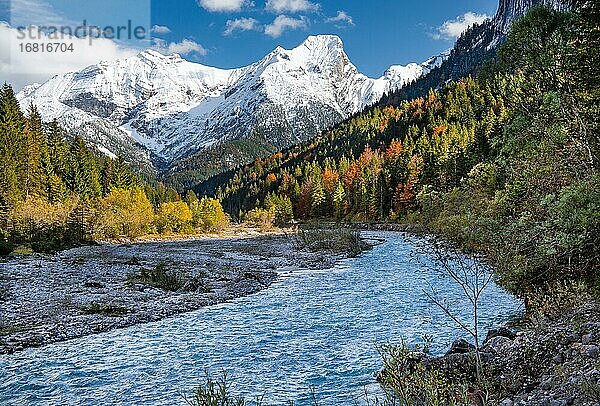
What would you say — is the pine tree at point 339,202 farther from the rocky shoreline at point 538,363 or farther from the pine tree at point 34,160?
the rocky shoreline at point 538,363

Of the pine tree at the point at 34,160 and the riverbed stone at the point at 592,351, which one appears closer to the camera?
the riverbed stone at the point at 592,351

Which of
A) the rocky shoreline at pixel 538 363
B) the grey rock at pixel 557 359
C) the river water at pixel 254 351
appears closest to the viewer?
the rocky shoreline at pixel 538 363

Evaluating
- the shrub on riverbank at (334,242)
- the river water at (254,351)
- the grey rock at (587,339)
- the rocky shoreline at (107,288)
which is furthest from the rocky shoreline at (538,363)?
the shrub on riverbank at (334,242)

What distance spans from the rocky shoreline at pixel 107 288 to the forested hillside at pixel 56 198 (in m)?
9.05

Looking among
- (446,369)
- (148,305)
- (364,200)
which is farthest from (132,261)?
(364,200)

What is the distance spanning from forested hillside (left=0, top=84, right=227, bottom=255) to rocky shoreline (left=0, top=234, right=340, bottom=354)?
9.05 m

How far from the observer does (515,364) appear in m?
11.6

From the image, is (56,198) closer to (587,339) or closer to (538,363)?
(538,363)

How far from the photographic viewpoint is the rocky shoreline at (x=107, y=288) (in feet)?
62.4

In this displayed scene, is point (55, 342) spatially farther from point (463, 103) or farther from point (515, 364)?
point (463, 103)

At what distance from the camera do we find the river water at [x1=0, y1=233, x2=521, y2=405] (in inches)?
484

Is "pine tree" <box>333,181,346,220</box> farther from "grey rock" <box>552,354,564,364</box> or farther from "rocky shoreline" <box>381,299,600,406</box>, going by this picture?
"grey rock" <box>552,354,564,364</box>

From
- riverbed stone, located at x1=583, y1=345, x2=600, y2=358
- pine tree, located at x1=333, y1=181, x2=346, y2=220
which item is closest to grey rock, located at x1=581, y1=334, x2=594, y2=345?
riverbed stone, located at x1=583, y1=345, x2=600, y2=358

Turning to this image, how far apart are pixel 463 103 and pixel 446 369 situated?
420 ft
